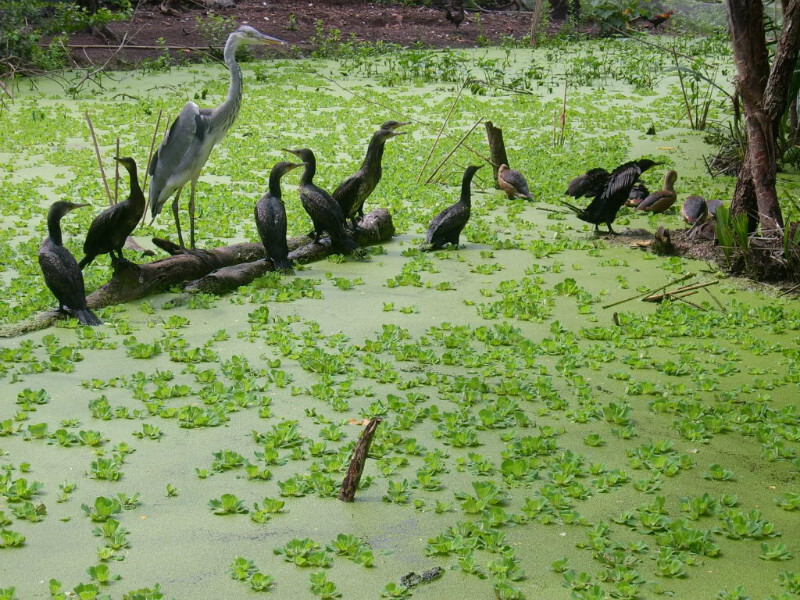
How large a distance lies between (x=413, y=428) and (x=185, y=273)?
267cm

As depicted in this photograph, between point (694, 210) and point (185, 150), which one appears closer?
point (185, 150)

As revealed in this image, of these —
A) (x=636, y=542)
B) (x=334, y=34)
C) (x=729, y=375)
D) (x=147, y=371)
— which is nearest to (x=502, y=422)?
(x=636, y=542)

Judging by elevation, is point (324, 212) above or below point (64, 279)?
above

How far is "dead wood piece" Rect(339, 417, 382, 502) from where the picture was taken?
10.8ft

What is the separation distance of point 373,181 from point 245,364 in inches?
115

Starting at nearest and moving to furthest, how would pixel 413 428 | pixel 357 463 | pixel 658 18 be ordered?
1. pixel 357 463
2. pixel 413 428
3. pixel 658 18

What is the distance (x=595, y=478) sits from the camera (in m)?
3.70

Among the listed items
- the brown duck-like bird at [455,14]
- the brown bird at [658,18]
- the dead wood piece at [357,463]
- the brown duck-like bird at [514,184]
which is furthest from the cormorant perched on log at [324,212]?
the brown bird at [658,18]

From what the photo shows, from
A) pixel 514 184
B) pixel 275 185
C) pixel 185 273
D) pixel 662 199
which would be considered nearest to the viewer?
pixel 185 273

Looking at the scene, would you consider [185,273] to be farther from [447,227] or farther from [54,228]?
[447,227]

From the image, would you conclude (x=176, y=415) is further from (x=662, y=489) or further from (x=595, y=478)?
(x=662, y=489)

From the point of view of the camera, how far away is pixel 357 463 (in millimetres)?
3336

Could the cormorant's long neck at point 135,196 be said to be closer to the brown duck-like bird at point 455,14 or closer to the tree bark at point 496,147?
the tree bark at point 496,147

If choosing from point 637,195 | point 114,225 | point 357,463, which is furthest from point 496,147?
point 357,463
